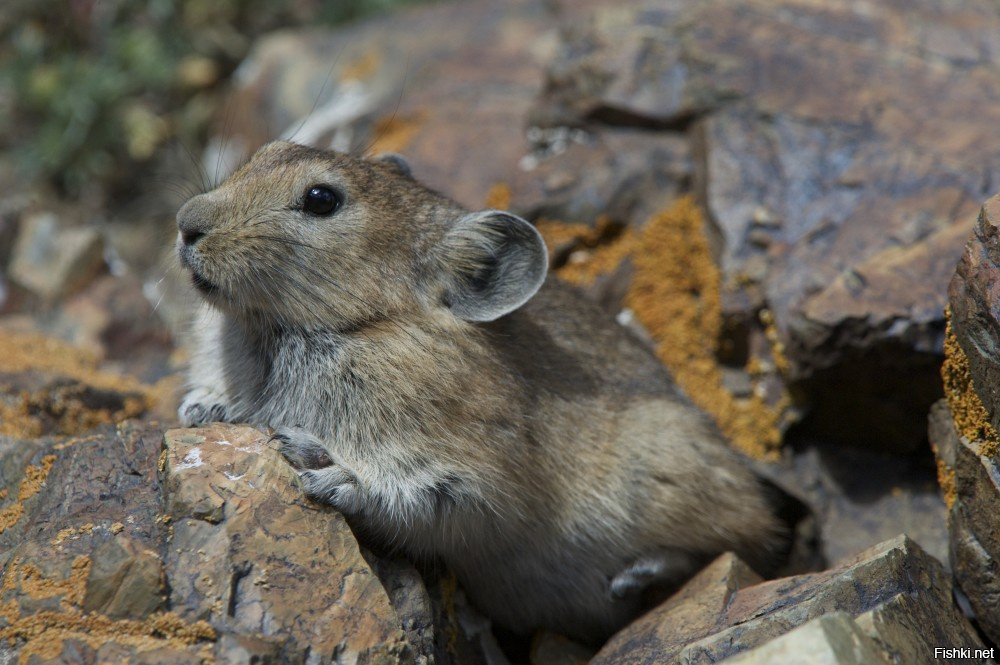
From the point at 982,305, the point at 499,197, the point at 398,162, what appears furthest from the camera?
the point at 499,197

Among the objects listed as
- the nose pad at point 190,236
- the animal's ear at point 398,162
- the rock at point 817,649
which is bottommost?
the animal's ear at point 398,162

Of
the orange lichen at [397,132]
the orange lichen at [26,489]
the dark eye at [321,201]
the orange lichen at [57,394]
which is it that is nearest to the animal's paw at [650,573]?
the dark eye at [321,201]

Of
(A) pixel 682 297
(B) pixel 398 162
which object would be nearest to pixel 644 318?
(A) pixel 682 297

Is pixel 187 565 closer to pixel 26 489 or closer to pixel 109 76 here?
pixel 26 489

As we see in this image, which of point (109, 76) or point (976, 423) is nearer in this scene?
point (976, 423)

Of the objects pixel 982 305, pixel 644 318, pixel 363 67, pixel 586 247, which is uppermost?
pixel 982 305

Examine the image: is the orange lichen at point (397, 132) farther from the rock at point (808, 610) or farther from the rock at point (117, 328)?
the rock at point (808, 610)

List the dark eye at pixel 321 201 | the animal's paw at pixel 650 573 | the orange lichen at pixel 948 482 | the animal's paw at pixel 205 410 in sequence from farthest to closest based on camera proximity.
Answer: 1. the animal's paw at pixel 650 573
2. the animal's paw at pixel 205 410
3. the dark eye at pixel 321 201
4. the orange lichen at pixel 948 482

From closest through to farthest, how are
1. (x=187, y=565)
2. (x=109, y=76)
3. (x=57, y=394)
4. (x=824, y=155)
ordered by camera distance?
(x=187, y=565) → (x=57, y=394) → (x=824, y=155) → (x=109, y=76)
